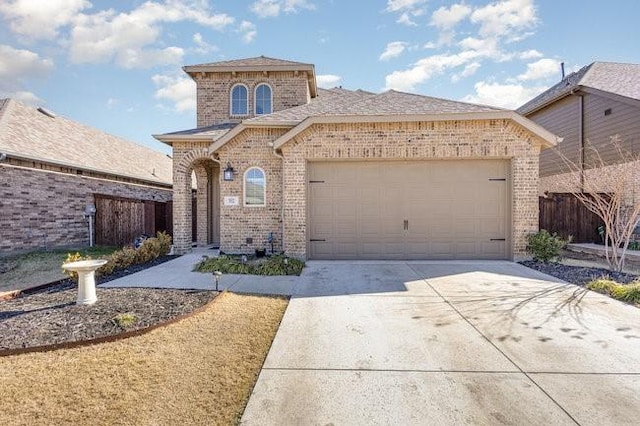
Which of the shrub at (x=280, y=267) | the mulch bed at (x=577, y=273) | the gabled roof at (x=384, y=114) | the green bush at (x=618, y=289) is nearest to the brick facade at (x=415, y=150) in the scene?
the gabled roof at (x=384, y=114)

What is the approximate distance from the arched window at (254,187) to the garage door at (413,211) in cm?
169

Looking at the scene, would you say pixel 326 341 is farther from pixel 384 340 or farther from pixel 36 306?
pixel 36 306

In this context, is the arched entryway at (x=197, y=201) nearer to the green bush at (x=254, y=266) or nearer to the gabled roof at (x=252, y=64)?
the green bush at (x=254, y=266)

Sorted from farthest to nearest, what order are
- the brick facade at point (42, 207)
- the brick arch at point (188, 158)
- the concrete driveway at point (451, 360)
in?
the brick arch at point (188, 158) < the brick facade at point (42, 207) < the concrete driveway at point (451, 360)

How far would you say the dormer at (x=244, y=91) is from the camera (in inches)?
505

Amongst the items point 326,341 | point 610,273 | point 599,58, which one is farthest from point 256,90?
point 599,58

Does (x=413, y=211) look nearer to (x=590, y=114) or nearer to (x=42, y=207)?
(x=590, y=114)

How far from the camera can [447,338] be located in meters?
3.92

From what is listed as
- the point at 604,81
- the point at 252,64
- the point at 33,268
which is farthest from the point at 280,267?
the point at 604,81

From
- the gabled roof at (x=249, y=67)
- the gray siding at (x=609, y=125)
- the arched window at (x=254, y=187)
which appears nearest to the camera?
the arched window at (x=254, y=187)

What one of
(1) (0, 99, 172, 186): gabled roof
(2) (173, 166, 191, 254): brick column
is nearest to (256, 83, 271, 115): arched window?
(2) (173, 166, 191, 254): brick column

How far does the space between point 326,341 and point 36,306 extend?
14.8ft

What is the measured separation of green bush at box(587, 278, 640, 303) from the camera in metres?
5.37

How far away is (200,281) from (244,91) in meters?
9.08
